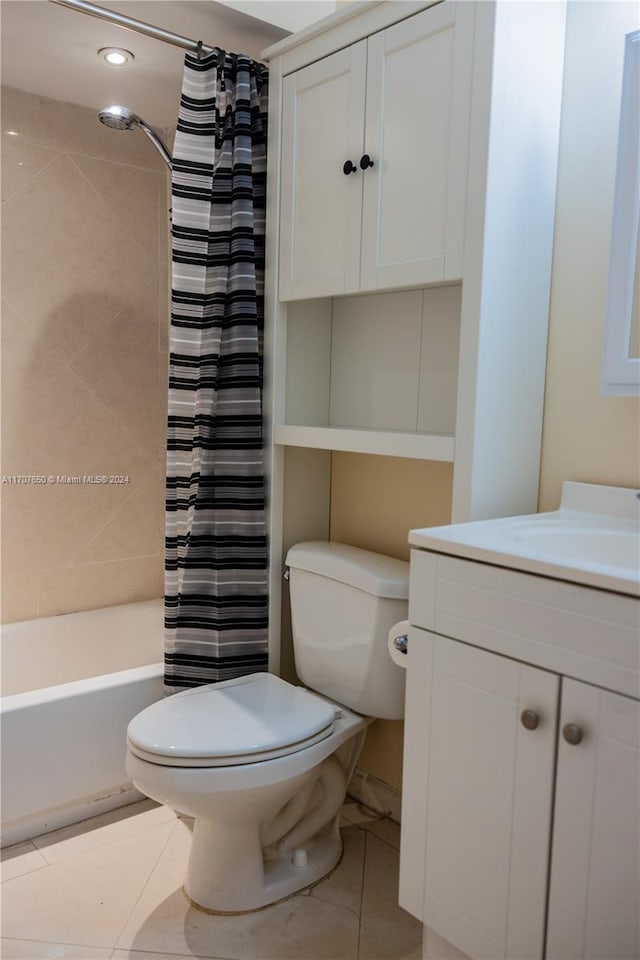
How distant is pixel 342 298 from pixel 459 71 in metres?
0.72

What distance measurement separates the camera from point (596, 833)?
1090mm

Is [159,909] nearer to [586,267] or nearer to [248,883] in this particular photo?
[248,883]

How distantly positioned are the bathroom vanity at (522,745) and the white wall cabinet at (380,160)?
659mm

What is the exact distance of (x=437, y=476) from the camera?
1.93m

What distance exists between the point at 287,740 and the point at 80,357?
5.59 ft

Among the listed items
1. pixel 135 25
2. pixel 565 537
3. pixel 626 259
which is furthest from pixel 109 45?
pixel 565 537

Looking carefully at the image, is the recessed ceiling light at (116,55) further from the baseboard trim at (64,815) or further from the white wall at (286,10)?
the baseboard trim at (64,815)

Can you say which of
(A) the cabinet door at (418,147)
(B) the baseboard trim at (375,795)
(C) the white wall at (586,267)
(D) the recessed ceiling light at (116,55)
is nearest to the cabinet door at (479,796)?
(C) the white wall at (586,267)

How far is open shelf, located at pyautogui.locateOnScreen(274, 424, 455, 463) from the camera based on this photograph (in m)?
1.61

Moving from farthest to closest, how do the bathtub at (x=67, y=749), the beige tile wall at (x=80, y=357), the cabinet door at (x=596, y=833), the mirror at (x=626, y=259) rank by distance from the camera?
1. the beige tile wall at (x=80, y=357)
2. the bathtub at (x=67, y=749)
3. the mirror at (x=626, y=259)
4. the cabinet door at (x=596, y=833)

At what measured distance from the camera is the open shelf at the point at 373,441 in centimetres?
161

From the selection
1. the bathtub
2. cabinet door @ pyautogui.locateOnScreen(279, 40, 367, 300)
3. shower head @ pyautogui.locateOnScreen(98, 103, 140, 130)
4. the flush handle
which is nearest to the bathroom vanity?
the flush handle

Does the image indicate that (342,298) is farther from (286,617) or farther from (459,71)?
(286,617)

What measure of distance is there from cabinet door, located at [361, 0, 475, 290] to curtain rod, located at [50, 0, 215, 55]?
0.53 metres
